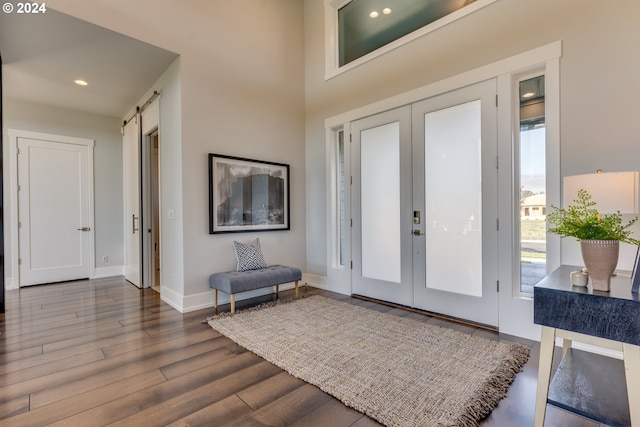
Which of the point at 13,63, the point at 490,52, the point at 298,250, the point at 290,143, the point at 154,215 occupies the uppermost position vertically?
the point at 13,63

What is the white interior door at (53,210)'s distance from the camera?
188 inches

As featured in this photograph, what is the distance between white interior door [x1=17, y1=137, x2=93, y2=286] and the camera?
4781mm

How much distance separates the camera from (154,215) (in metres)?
4.82

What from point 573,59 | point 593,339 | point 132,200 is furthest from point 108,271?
point 573,59

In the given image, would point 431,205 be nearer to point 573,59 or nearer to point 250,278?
point 573,59

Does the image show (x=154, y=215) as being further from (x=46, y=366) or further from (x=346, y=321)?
(x=346, y=321)

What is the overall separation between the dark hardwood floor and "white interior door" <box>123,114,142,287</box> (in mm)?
1654

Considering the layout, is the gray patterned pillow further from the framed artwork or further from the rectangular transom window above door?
the rectangular transom window above door

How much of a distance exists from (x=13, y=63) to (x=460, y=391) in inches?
227

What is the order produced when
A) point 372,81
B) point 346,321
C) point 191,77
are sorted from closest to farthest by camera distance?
1. point 346,321
2. point 191,77
3. point 372,81

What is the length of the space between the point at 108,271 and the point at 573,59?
715 cm

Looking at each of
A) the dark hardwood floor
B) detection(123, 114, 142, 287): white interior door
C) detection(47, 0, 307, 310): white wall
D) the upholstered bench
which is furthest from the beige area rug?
detection(123, 114, 142, 287): white interior door

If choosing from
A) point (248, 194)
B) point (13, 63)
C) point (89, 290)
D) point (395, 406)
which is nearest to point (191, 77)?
point (248, 194)

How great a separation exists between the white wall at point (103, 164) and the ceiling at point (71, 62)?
0.28 m
